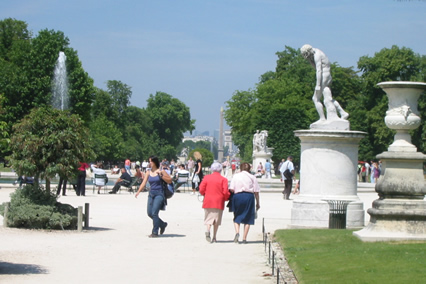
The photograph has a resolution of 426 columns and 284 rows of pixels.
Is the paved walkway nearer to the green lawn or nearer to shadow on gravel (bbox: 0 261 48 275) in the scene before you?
shadow on gravel (bbox: 0 261 48 275)

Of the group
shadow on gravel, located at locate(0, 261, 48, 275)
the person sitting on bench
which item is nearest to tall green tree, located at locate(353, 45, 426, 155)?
the person sitting on bench

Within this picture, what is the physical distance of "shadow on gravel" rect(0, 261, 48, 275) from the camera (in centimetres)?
1177

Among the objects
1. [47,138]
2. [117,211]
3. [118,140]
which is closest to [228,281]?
[47,138]

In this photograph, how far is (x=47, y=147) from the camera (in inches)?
688

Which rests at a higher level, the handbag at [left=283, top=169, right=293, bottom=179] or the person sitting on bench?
the handbag at [left=283, top=169, right=293, bottom=179]

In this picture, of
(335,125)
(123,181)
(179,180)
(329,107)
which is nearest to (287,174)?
(123,181)

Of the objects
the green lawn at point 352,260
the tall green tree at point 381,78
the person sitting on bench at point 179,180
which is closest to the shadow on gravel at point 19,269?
the green lawn at point 352,260

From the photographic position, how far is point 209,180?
1648cm

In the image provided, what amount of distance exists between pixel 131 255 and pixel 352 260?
163 inches

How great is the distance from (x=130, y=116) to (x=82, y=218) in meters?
120

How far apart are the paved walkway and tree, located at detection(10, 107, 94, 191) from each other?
1.30m

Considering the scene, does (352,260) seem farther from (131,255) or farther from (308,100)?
(308,100)

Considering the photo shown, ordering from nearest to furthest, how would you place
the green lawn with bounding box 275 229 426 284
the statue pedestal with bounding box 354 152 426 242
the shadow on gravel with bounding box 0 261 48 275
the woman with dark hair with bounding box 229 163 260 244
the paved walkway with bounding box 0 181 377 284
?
the green lawn with bounding box 275 229 426 284, the paved walkway with bounding box 0 181 377 284, the shadow on gravel with bounding box 0 261 48 275, the statue pedestal with bounding box 354 152 426 242, the woman with dark hair with bounding box 229 163 260 244

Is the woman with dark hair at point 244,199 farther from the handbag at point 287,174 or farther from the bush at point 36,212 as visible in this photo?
the handbag at point 287,174
